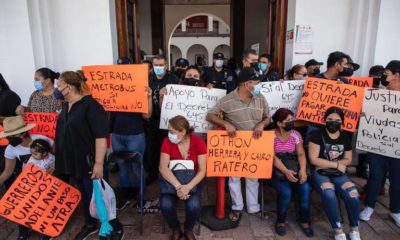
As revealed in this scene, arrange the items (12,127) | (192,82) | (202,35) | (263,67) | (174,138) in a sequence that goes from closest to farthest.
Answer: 1. (174,138)
2. (12,127)
3. (192,82)
4. (263,67)
5. (202,35)

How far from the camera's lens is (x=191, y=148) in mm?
2961

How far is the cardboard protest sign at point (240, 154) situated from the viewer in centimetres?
306

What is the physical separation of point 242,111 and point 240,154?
0.47m

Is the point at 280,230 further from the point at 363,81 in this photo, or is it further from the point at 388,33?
the point at 388,33

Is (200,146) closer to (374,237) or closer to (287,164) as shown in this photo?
(287,164)

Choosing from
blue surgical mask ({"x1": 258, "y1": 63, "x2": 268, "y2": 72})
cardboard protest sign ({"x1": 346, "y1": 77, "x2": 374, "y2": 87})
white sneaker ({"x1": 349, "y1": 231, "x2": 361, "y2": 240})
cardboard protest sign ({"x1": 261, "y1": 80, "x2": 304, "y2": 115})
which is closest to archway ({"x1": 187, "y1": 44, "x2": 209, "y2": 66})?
blue surgical mask ({"x1": 258, "y1": 63, "x2": 268, "y2": 72})

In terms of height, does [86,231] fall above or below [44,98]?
below

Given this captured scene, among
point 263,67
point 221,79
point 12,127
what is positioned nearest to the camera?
point 12,127

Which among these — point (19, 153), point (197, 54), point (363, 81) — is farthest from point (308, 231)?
point (197, 54)

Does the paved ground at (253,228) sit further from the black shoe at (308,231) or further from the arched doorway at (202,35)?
the arched doorway at (202,35)

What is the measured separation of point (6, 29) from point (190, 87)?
122 inches

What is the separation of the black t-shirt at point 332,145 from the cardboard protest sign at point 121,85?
6.45 ft

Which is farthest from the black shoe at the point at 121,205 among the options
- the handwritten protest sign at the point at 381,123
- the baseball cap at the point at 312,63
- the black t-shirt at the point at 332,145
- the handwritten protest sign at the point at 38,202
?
the baseball cap at the point at 312,63

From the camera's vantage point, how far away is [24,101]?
4551mm
